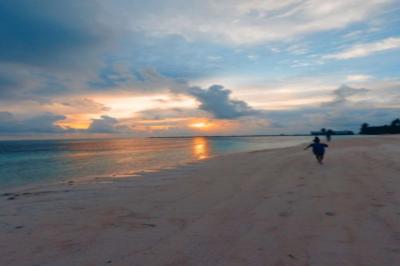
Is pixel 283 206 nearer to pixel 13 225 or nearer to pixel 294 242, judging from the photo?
pixel 294 242

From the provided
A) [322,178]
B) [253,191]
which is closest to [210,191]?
[253,191]

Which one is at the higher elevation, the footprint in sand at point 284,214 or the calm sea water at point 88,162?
the footprint in sand at point 284,214

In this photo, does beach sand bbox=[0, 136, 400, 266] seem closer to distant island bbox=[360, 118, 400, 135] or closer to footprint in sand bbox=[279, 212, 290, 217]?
footprint in sand bbox=[279, 212, 290, 217]

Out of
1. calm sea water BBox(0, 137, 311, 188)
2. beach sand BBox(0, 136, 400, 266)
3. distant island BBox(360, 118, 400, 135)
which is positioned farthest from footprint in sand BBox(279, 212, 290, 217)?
distant island BBox(360, 118, 400, 135)

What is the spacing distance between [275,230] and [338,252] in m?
1.21

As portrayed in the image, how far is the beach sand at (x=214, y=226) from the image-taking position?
432 cm

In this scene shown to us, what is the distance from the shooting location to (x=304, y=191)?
28.3ft

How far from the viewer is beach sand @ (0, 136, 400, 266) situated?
4316 mm

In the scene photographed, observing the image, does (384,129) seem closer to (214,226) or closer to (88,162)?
(88,162)

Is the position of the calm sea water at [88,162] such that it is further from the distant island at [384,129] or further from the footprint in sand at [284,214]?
the distant island at [384,129]

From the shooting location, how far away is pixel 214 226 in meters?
5.67

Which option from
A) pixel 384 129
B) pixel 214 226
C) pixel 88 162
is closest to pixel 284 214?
pixel 214 226

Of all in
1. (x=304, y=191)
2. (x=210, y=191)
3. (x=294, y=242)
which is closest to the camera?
(x=294, y=242)

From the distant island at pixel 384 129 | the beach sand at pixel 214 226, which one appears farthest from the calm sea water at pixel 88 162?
the distant island at pixel 384 129
